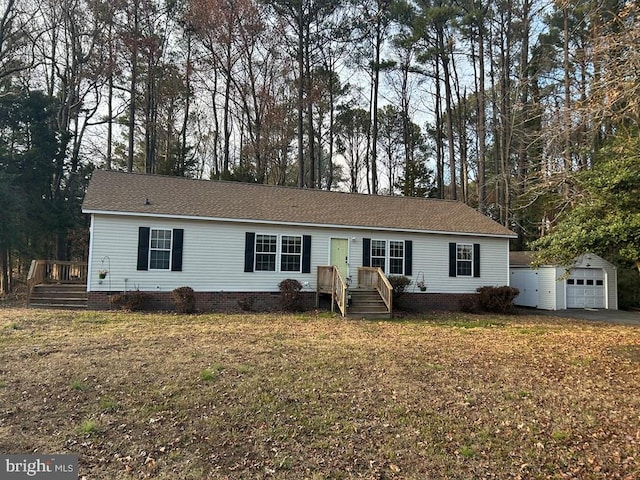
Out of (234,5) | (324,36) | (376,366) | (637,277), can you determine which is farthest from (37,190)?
(637,277)

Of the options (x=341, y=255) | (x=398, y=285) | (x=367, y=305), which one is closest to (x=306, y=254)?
(x=341, y=255)

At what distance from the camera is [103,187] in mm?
13781

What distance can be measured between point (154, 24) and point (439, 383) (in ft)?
79.4

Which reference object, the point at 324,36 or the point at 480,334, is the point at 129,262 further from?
the point at 324,36

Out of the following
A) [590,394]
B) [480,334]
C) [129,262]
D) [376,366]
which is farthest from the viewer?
[129,262]

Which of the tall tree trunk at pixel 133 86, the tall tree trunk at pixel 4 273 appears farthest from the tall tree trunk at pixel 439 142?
the tall tree trunk at pixel 4 273

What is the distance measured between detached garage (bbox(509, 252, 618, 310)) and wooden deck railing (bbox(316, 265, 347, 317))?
9.29 metres

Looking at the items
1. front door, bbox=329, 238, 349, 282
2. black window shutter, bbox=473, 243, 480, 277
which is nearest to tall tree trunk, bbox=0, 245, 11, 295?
front door, bbox=329, 238, 349, 282

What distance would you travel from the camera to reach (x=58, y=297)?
43.2 feet

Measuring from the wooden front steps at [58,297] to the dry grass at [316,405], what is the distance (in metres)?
4.22

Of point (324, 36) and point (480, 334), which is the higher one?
point (324, 36)

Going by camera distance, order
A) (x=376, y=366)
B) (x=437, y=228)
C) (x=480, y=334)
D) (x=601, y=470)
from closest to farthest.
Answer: (x=601, y=470) → (x=376, y=366) → (x=480, y=334) → (x=437, y=228)

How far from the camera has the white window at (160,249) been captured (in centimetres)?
1302

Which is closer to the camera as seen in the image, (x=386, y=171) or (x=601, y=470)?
(x=601, y=470)
